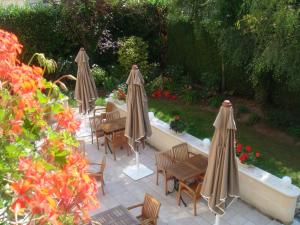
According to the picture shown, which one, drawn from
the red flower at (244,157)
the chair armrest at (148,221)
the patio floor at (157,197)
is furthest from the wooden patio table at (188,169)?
the chair armrest at (148,221)

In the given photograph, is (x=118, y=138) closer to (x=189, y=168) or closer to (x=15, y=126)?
(x=189, y=168)

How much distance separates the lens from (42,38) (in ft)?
53.1

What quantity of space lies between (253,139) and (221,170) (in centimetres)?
483

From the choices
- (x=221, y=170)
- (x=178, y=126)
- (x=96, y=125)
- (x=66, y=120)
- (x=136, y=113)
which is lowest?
(x=96, y=125)

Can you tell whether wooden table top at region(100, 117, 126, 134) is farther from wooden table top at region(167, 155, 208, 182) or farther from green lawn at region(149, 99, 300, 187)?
wooden table top at region(167, 155, 208, 182)

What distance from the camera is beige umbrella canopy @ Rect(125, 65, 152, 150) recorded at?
30.0ft

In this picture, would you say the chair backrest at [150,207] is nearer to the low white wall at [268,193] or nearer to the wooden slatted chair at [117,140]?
the low white wall at [268,193]

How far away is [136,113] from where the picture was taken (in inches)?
366

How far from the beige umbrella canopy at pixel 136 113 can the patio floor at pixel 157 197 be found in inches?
41.9

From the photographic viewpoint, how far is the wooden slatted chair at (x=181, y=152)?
955cm

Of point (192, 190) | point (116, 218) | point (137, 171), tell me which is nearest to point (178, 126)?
point (137, 171)

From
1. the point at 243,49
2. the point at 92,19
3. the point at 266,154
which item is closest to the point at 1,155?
the point at 266,154

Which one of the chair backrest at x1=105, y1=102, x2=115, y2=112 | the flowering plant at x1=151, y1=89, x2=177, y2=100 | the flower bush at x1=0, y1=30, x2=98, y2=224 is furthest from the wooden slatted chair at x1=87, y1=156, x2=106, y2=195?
the flower bush at x1=0, y1=30, x2=98, y2=224

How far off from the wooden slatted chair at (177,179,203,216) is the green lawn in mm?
2150
